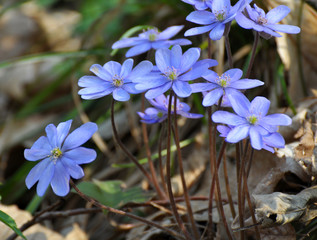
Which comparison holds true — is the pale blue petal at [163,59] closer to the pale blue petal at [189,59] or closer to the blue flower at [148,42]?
the pale blue petal at [189,59]

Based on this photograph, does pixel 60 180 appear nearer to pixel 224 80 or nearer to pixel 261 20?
pixel 224 80

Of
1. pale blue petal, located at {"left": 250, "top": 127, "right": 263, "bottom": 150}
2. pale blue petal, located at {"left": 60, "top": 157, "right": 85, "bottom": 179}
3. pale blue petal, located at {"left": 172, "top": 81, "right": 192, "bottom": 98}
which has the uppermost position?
pale blue petal, located at {"left": 172, "top": 81, "right": 192, "bottom": 98}

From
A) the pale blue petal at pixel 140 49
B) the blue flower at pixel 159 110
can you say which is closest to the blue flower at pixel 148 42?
the pale blue petal at pixel 140 49

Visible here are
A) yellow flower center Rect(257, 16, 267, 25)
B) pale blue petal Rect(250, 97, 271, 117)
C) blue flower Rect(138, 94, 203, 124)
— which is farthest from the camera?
blue flower Rect(138, 94, 203, 124)

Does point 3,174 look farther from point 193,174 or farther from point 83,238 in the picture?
point 193,174

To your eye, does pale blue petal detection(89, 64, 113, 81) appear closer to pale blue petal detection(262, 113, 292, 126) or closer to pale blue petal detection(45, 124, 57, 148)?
pale blue petal detection(45, 124, 57, 148)

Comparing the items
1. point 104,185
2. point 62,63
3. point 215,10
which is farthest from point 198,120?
point 62,63

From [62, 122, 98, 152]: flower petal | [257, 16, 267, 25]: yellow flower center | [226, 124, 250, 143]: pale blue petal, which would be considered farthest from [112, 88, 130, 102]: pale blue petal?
[257, 16, 267, 25]: yellow flower center
